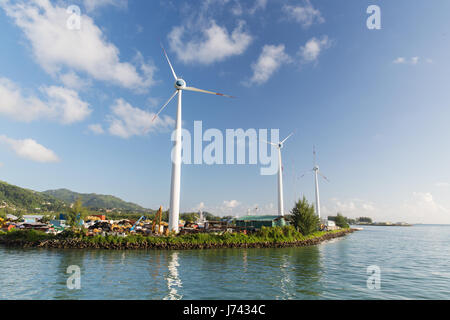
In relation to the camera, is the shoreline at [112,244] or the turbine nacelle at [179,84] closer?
the shoreline at [112,244]

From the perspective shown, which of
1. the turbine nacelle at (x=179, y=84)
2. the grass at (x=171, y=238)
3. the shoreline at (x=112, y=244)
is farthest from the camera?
the turbine nacelle at (x=179, y=84)

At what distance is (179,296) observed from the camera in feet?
78.2

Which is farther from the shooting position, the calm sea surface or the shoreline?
the shoreline

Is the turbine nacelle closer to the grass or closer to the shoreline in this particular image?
the grass

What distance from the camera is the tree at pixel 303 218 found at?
88250mm

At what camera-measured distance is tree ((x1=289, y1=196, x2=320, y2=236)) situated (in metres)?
88.2

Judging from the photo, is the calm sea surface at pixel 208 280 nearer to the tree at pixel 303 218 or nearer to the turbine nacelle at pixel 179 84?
the tree at pixel 303 218

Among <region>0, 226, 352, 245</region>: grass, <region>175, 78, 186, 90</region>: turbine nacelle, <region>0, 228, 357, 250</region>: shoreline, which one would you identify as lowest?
<region>0, 228, 357, 250</region>: shoreline

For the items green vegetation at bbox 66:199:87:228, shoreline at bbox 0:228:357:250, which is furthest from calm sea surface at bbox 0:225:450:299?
green vegetation at bbox 66:199:87:228

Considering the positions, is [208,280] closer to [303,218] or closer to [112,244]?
[112,244]

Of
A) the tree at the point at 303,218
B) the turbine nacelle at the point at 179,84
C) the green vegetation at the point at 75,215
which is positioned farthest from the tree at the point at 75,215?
the tree at the point at 303,218

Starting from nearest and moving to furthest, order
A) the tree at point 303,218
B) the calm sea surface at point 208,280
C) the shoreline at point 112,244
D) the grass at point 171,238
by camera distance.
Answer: the calm sea surface at point 208,280 → the shoreline at point 112,244 → the grass at point 171,238 → the tree at point 303,218
